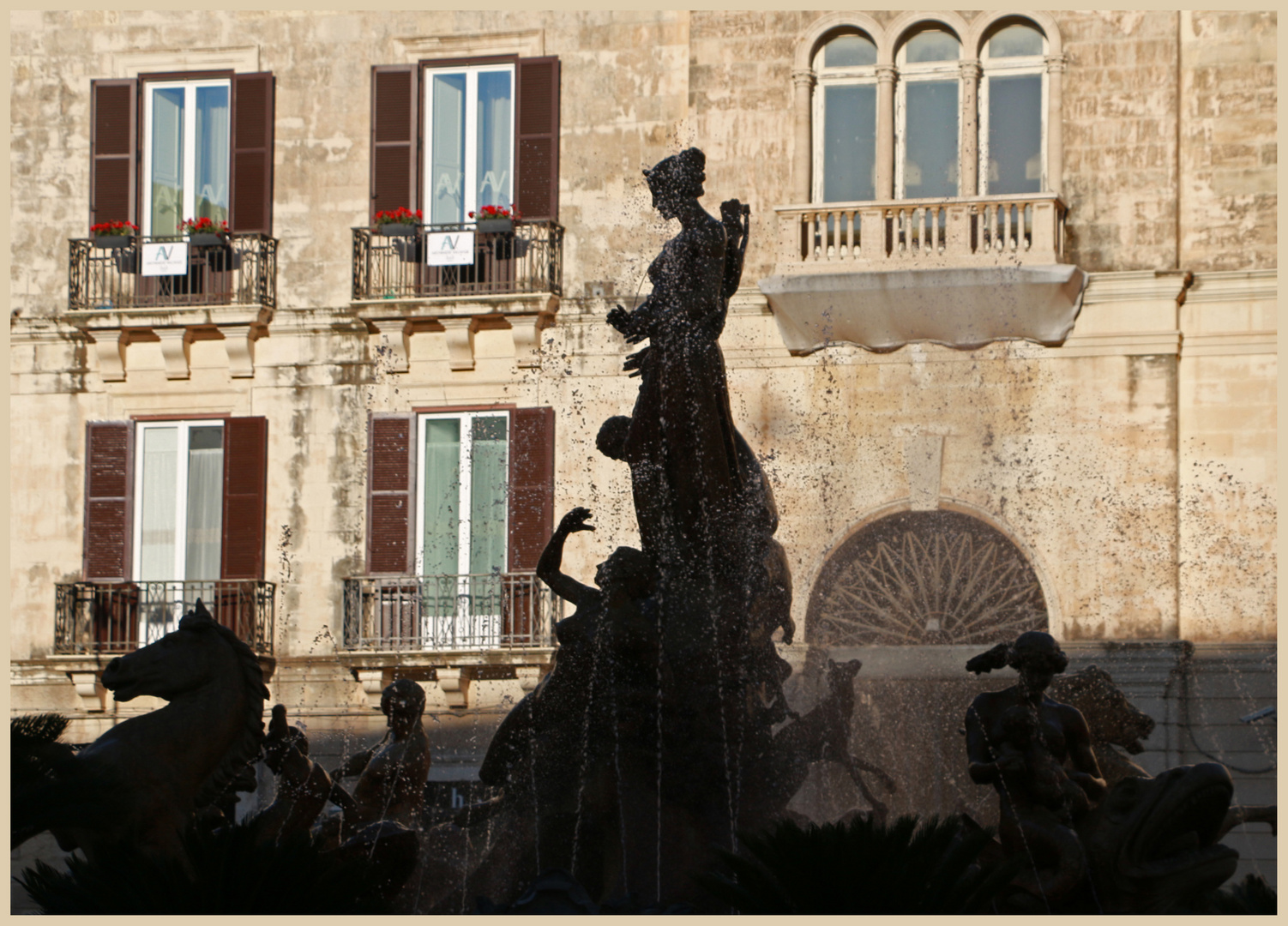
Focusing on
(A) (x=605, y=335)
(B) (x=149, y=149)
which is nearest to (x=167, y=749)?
(A) (x=605, y=335)

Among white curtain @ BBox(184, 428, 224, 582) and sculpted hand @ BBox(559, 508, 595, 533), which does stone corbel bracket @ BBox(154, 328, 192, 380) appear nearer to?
white curtain @ BBox(184, 428, 224, 582)

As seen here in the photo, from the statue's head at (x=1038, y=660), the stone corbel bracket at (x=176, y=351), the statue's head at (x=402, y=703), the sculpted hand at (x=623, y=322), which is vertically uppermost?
the stone corbel bracket at (x=176, y=351)

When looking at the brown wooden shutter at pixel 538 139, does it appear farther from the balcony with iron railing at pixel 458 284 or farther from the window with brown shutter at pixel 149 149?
the window with brown shutter at pixel 149 149

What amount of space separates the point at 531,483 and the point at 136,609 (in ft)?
13.7

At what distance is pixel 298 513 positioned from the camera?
69.7 feet

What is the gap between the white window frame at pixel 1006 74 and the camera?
19997 mm

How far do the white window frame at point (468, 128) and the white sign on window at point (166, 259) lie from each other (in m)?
2.46

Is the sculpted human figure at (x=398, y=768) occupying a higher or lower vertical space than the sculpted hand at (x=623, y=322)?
lower

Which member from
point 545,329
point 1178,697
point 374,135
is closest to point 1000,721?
point 1178,697

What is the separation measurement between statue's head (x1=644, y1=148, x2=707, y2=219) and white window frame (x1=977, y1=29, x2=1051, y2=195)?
11590mm

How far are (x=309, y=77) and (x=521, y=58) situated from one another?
2288mm

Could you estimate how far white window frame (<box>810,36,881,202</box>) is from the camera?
805 inches

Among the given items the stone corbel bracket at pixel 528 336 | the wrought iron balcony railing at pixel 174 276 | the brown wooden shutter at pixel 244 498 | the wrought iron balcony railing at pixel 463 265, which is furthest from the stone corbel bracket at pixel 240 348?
the stone corbel bracket at pixel 528 336

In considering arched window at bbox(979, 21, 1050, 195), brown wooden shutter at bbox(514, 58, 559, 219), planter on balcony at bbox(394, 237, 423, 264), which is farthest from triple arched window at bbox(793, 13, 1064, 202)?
planter on balcony at bbox(394, 237, 423, 264)
